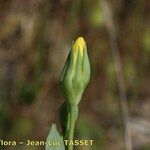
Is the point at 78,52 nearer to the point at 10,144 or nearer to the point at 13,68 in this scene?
the point at 10,144

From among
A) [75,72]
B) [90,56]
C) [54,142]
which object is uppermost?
[90,56]

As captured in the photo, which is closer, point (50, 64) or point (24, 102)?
point (24, 102)

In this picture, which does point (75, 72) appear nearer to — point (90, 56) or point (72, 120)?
point (72, 120)

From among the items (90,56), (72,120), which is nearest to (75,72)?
(72,120)

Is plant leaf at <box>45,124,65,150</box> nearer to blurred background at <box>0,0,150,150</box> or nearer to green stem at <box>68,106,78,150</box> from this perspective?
green stem at <box>68,106,78,150</box>

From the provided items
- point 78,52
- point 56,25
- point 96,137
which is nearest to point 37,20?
point 56,25

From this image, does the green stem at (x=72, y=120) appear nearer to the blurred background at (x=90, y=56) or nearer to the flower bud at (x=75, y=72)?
the flower bud at (x=75, y=72)

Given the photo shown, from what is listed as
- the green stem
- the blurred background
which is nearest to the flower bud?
the green stem
